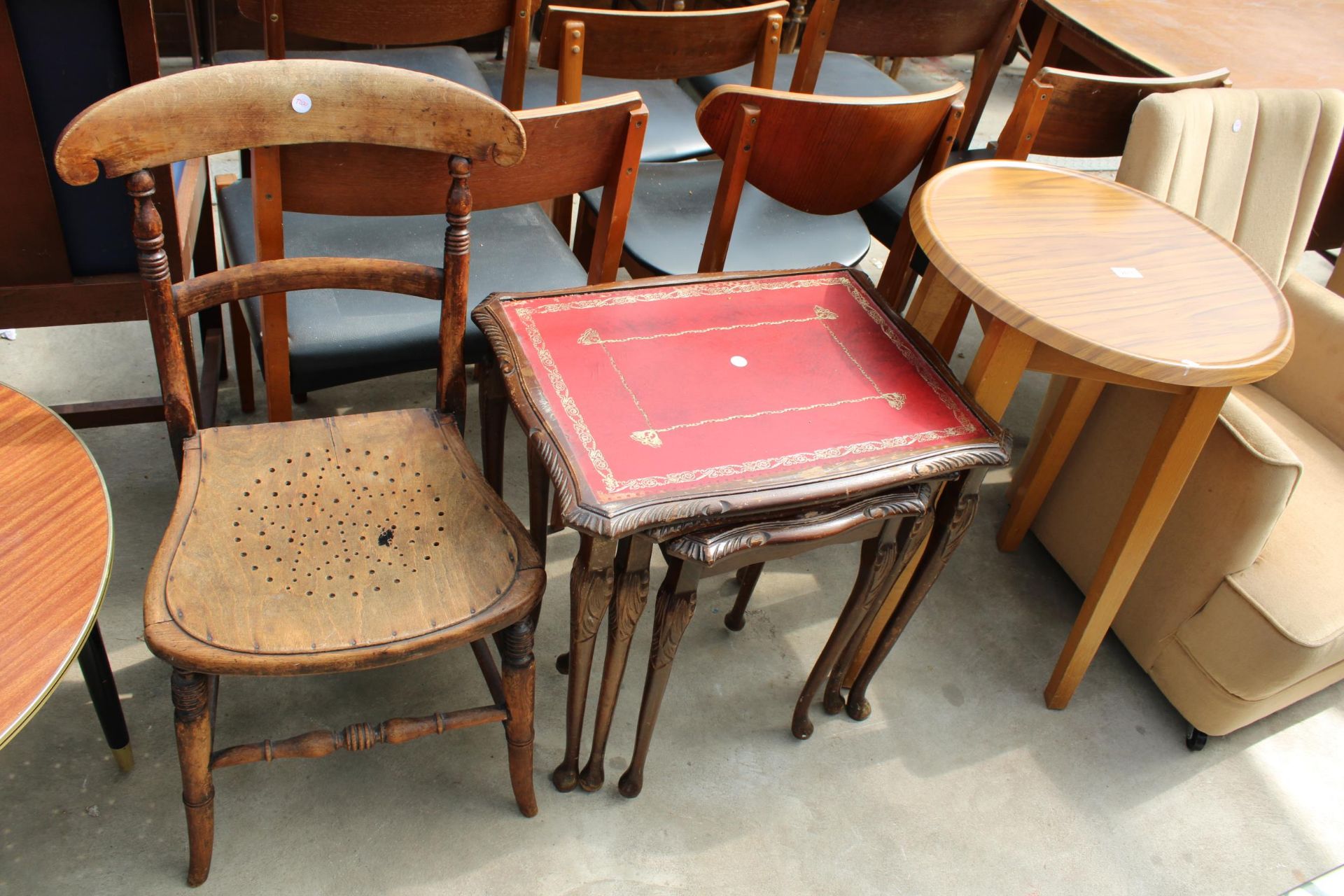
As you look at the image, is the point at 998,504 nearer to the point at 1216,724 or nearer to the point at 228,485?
the point at 1216,724

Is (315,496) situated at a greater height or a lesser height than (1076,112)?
lesser

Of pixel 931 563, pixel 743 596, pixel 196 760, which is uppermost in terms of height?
pixel 931 563

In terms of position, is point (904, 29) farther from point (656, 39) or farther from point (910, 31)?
point (656, 39)

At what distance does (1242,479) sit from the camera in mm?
1625

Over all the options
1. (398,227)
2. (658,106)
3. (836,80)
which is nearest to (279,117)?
(398,227)

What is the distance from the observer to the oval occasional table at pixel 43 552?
Result: 94 cm

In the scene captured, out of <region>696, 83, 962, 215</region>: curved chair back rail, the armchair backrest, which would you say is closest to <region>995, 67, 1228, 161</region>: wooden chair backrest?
the armchair backrest

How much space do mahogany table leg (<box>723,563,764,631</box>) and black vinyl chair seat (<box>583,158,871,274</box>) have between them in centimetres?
57

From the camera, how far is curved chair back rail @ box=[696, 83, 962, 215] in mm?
1558

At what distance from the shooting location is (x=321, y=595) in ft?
4.05

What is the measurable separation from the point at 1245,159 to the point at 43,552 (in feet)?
6.82

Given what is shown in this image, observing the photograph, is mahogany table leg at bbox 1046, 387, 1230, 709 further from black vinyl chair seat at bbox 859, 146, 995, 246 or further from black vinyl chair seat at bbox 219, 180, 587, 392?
black vinyl chair seat at bbox 219, 180, 587, 392

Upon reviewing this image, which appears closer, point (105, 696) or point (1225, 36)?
point (105, 696)

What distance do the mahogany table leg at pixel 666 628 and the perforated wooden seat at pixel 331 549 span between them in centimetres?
18
